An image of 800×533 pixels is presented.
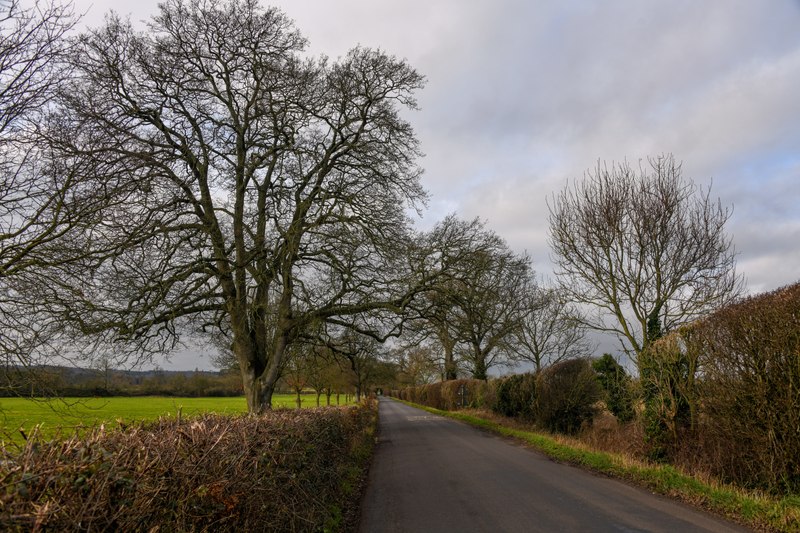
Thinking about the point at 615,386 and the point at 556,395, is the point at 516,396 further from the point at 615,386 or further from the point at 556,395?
the point at 615,386

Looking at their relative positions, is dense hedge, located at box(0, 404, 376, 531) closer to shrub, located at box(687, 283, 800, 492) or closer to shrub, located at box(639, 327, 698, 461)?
shrub, located at box(687, 283, 800, 492)

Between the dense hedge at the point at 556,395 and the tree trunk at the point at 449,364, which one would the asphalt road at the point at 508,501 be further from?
the tree trunk at the point at 449,364

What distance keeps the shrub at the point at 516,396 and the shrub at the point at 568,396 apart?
1.28 metres

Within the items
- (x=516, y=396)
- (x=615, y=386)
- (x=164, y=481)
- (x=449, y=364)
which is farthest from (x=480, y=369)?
(x=164, y=481)

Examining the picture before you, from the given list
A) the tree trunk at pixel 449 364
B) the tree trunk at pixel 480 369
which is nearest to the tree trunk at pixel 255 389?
the tree trunk at pixel 480 369

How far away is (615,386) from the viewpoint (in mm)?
13469

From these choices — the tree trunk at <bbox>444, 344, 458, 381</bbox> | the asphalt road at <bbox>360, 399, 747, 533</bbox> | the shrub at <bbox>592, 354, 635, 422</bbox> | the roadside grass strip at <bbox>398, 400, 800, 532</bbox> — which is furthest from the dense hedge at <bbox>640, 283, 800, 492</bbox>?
the tree trunk at <bbox>444, 344, 458, 381</bbox>

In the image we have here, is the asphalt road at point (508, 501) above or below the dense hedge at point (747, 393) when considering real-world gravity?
below

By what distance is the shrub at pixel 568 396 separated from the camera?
16.2m

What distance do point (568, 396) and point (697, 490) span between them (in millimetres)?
9222

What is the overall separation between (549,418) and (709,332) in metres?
9.69

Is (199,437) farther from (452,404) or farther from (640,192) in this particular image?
(452,404)

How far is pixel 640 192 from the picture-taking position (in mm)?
14102

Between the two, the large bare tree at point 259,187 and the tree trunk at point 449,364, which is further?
the tree trunk at point 449,364
